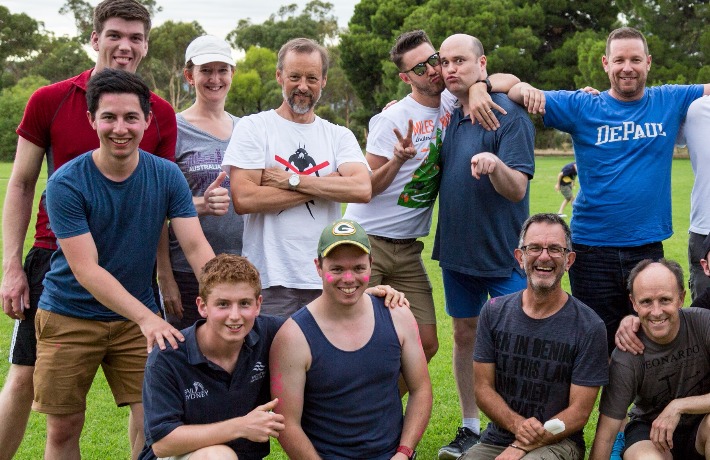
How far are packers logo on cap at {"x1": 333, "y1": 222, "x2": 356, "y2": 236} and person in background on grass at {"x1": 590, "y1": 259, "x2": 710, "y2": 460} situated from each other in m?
1.70

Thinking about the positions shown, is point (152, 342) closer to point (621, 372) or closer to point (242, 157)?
point (242, 157)

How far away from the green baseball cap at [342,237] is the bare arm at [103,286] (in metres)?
0.89

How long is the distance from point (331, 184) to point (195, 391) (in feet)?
5.12

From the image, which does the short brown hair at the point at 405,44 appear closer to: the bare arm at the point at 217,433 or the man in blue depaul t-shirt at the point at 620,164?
the man in blue depaul t-shirt at the point at 620,164

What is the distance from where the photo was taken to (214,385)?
13.6 ft

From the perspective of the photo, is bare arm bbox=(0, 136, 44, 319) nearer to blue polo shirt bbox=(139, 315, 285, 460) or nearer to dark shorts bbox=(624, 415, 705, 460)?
blue polo shirt bbox=(139, 315, 285, 460)

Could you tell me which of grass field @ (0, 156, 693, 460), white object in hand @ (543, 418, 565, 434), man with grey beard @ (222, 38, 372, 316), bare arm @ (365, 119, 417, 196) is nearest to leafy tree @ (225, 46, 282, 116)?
grass field @ (0, 156, 693, 460)

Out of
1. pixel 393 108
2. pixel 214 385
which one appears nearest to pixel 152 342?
pixel 214 385

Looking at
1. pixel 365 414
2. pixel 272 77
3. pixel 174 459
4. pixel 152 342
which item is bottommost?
pixel 174 459

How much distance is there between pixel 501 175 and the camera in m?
5.10

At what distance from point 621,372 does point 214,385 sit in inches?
90.6

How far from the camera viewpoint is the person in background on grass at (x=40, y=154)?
4.66 metres

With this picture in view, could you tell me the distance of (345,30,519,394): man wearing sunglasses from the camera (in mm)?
5629

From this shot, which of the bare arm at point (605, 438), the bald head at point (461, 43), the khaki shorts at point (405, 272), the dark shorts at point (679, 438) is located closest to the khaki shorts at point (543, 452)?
the bare arm at point (605, 438)
